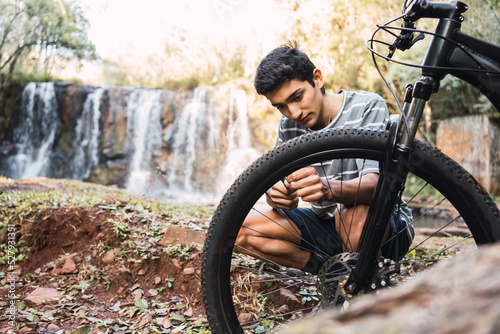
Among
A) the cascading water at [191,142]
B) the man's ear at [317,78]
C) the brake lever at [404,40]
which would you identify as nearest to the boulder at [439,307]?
the brake lever at [404,40]

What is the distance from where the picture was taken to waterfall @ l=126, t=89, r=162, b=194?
38.7 feet

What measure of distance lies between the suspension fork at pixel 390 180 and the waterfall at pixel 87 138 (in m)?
11.8

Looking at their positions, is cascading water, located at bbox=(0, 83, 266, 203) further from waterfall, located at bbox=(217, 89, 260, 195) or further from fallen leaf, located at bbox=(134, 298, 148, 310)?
fallen leaf, located at bbox=(134, 298, 148, 310)

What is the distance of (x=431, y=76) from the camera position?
1230 millimetres

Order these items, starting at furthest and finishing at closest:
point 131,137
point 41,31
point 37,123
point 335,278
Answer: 1. point 41,31
2. point 37,123
3. point 131,137
4. point 335,278

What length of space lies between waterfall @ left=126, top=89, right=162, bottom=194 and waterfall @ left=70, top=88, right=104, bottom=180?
104 centimetres

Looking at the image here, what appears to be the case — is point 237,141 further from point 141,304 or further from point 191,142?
point 141,304

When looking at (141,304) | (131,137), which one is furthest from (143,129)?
(141,304)

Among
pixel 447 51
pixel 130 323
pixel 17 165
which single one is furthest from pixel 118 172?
pixel 447 51

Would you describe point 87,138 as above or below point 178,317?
below

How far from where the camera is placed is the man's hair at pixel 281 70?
1.87m

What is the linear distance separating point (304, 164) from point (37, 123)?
43.1 feet

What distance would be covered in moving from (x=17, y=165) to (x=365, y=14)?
1146cm

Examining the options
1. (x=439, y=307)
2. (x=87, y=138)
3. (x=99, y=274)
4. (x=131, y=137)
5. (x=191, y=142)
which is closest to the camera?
(x=439, y=307)
